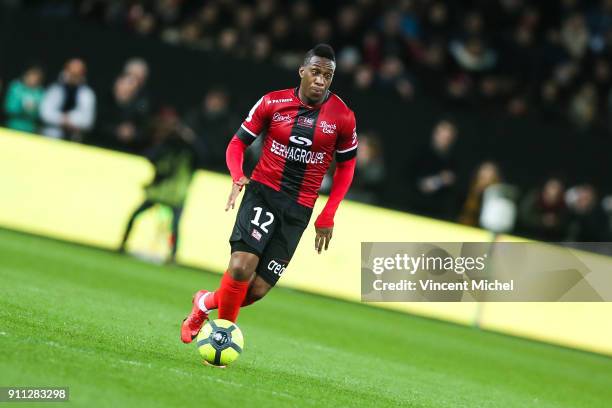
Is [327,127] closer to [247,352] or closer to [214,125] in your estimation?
[247,352]

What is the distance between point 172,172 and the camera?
17.7 m

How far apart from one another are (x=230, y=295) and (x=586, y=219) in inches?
475

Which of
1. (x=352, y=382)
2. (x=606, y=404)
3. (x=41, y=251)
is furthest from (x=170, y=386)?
(x=41, y=251)

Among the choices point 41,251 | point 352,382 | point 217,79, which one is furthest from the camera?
point 217,79

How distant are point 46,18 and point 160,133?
3.89 m

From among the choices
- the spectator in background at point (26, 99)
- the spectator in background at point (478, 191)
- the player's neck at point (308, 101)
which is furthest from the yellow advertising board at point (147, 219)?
the player's neck at point (308, 101)

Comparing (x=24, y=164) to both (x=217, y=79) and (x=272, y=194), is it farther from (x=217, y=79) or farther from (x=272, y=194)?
(x=272, y=194)

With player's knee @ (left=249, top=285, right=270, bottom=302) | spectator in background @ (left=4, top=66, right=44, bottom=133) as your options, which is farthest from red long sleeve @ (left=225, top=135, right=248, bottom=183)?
spectator in background @ (left=4, top=66, right=44, bottom=133)

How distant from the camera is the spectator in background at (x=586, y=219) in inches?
779

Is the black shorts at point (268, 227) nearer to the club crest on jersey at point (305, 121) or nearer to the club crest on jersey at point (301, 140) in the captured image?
the club crest on jersey at point (301, 140)

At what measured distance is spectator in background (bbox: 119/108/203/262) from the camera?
1772 centimetres

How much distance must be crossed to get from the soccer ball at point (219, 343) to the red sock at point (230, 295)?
0.22m

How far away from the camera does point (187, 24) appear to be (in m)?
21.6

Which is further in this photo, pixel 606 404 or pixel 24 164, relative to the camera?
pixel 24 164
